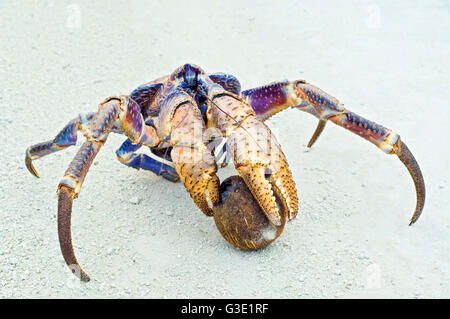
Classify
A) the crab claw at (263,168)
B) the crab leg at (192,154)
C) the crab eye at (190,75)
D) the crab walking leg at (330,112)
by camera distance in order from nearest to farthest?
the crab claw at (263,168) < the crab leg at (192,154) < the crab walking leg at (330,112) < the crab eye at (190,75)

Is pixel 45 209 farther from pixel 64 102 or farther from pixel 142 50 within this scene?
pixel 142 50

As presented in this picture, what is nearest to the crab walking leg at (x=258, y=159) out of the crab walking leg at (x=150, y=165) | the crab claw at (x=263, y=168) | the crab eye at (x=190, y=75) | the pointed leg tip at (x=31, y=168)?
the crab claw at (x=263, y=168)

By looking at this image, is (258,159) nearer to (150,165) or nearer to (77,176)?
(77,176)

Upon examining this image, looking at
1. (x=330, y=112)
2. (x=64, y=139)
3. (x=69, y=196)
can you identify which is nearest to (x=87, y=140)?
(x=69, y=196)

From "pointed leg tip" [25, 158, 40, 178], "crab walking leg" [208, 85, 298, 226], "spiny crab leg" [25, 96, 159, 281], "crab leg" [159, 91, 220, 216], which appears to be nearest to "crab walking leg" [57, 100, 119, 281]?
"spiny crab leg" [25, 96, 159, 281]

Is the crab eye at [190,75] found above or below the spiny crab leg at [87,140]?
above

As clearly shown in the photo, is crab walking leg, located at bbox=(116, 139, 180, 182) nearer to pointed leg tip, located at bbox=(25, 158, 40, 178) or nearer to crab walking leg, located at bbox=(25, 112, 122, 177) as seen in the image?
crab walking leg, located at bbox=(25, 112, 122, 177)

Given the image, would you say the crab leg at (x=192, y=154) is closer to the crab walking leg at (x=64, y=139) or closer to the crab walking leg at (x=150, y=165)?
the crab walking leg at (x=64, y=139)
